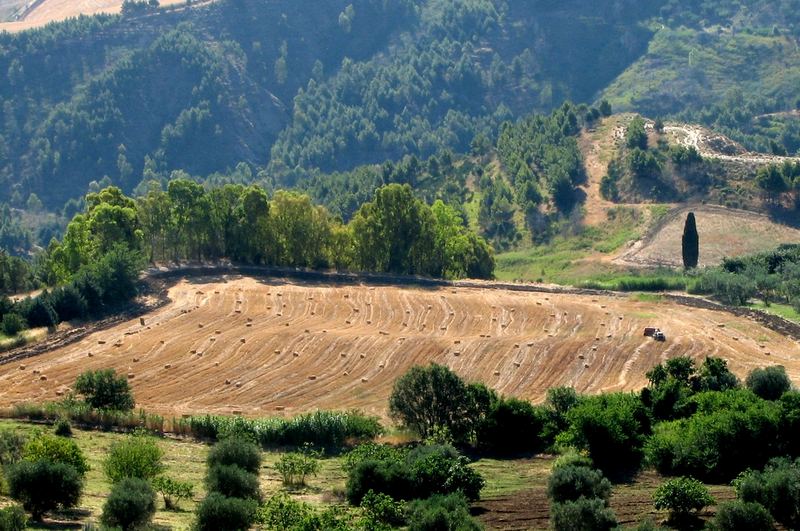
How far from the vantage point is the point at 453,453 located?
6769 centimetres

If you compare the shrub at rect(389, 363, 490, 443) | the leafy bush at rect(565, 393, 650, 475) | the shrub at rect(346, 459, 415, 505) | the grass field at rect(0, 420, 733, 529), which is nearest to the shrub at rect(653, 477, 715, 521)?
the grass field at rect(0, 420, 733, 529)

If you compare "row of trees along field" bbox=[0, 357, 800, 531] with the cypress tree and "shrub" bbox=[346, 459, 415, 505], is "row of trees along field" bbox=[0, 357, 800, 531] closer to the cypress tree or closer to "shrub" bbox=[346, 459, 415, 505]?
"shrub" bbox=[346, 459, 415, 505]

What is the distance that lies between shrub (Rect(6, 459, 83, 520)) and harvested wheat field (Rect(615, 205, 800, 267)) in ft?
317

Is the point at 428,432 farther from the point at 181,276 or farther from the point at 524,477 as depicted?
the point at 181,276

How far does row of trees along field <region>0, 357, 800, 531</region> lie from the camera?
56.6 meters

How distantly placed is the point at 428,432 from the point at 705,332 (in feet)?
111

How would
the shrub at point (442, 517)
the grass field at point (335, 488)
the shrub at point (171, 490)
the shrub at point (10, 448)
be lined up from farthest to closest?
the shrub at point (10, 448) < the shrub at point (171, 490) < the grass field at point (335, 488) < the shrub at point (442, 517)

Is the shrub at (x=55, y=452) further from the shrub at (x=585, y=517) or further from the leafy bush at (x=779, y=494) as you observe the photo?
the leafy bush at (x=779, y=494)

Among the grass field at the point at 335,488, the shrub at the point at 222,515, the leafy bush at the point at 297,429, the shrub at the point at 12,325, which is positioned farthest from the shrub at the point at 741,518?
the shrub at the point at 12,325

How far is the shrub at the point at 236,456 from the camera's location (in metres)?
66.1

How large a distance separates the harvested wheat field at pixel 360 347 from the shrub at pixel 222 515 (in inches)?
1198

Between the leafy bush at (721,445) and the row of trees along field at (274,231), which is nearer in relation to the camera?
the leafy bush at (721,445)

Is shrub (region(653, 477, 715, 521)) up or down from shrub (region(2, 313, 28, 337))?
down

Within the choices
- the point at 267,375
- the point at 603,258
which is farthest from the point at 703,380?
the point at 603,258
